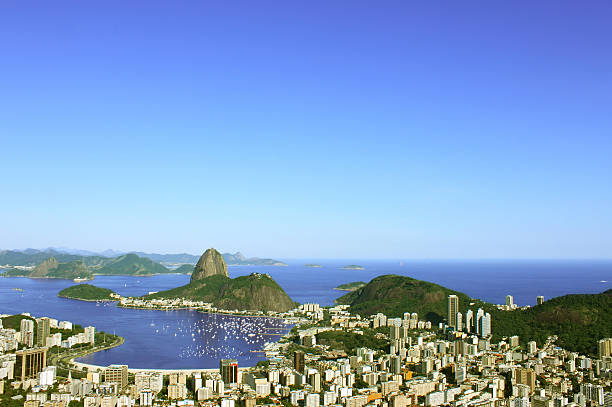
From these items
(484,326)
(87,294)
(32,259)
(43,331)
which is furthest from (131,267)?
(484,326)

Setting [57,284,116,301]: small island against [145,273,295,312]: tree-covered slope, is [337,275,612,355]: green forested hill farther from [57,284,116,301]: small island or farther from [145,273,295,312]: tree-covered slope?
[57,284,116,301]: small island

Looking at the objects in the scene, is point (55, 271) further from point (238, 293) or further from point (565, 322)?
point (565, 322)

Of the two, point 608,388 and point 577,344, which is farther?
point 577,344

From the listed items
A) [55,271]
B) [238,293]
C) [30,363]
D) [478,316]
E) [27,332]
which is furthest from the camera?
[55,271]

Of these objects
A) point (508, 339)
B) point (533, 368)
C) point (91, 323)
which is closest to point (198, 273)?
point (91, 323)

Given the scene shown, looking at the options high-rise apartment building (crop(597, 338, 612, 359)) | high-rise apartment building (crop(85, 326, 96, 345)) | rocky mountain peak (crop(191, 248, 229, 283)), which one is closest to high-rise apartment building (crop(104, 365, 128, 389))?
high-rise apartment building (crop(85, 326, 96, 345))

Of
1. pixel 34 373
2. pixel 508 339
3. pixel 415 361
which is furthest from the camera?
pixel 508 339

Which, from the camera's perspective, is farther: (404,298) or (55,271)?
(55,271)

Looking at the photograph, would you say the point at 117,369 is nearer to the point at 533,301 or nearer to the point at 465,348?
the point at 465,348
